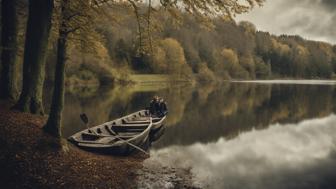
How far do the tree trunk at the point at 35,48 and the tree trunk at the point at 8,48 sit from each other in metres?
2.38

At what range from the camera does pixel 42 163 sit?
10.0m

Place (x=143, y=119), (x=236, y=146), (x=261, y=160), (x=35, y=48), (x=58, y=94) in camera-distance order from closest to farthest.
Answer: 1. (x=35, y=48)
2. (x=58, y=94)
3. (x=261, y=160)
4. (x=236, y=146)
5. (x=143, y=119)

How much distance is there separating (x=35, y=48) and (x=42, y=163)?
4190 millimetres

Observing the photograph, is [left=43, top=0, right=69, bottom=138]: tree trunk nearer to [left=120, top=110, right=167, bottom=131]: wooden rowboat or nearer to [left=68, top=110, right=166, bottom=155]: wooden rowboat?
[left=68, top=110, right=166, bottom=155]: wooden rowboat

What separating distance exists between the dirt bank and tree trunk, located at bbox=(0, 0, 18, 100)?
80.0 inches

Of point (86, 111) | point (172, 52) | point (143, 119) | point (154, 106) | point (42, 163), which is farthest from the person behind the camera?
point (172, 52)

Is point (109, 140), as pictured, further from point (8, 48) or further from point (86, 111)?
point (86, 111)

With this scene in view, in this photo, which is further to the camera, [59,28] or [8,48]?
[8,48]

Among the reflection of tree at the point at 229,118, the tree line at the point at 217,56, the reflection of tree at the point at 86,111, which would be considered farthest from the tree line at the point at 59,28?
the reflection of tree at the point at 229,118

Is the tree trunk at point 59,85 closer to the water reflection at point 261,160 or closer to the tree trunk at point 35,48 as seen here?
the tree trunk at point 35,48

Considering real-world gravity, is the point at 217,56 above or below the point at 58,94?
above

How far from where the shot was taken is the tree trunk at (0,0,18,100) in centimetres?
1492

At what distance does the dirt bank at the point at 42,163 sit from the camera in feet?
30.2

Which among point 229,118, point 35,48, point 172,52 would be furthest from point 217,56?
point 35,48
